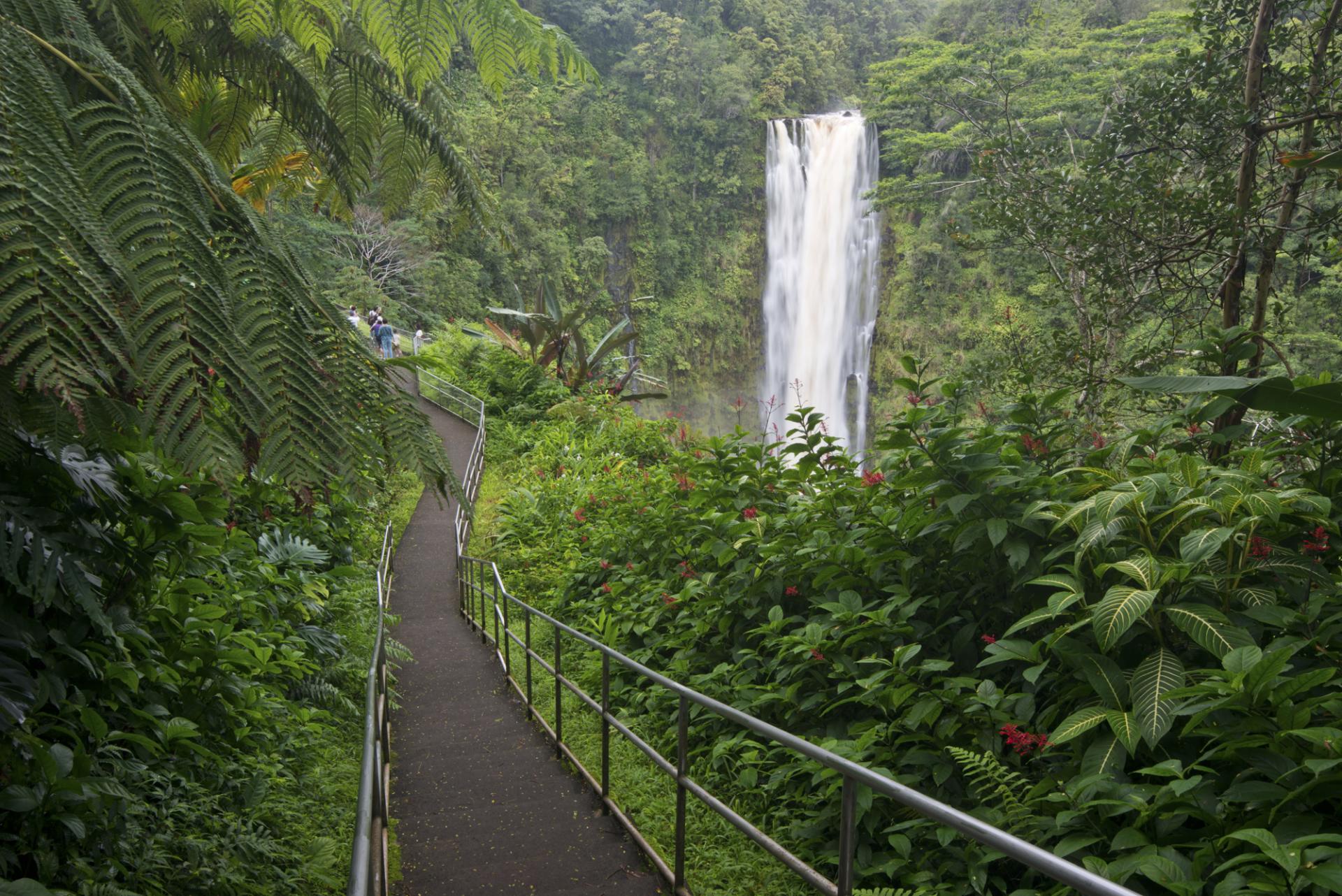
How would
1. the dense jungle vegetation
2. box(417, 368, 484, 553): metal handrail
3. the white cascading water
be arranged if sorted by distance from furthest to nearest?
the white cascading water → box(417, 368, 484, 553): metal handrail → the dense jungle vegetation

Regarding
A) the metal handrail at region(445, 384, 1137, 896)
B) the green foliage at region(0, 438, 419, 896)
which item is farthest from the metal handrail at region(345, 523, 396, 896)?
the metal handrail at region(445, 384, 1137, 896)

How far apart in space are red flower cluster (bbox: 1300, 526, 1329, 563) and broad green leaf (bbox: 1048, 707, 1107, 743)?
813 mm

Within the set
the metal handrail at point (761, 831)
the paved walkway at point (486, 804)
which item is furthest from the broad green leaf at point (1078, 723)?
the paved walkway at point (486, 804)

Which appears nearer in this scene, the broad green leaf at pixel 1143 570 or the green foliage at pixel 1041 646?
the green foliage at pixel 1041 646

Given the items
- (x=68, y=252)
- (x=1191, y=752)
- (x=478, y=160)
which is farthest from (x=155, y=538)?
(x=478, y=160)

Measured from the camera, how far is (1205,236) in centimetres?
464

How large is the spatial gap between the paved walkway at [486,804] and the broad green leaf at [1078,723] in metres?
1.69

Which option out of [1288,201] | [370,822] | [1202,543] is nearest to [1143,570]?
[1202,543]

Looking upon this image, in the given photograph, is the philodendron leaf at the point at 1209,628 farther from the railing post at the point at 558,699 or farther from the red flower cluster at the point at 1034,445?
the railing post at the point at 558,699

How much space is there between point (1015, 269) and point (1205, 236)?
23.6 metres

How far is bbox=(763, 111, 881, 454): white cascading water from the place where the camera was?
104 feet

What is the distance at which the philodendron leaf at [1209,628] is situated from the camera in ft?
7.59

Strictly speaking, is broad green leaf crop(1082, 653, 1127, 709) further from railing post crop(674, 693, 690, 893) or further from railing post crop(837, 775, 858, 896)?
railing post crop(674, 693, 690, 893)

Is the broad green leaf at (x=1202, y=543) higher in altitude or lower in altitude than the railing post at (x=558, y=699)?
higher
